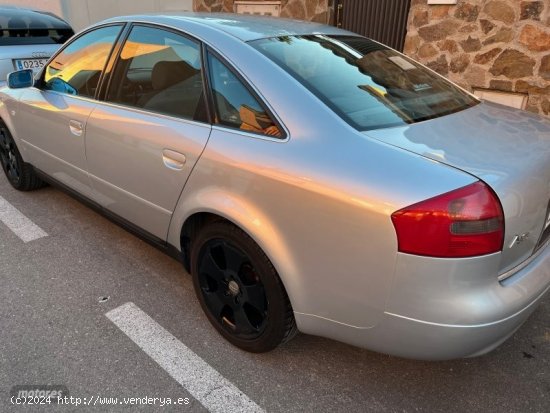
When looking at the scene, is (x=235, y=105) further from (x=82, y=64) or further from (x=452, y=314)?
(x=82, y=64)

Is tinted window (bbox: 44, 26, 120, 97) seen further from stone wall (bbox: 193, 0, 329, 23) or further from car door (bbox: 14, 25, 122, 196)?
stone wall (bbox: 193, 0, 329, 23)

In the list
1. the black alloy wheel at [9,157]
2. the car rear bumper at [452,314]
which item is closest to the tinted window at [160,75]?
the car rear bumper at [452,314]

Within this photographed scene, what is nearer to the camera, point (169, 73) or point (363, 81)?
point (363, 81)

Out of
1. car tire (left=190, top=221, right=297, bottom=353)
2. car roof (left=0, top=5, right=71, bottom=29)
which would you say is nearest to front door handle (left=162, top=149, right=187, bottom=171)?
car tire (left=190, top=221, right=297, bottom=353)

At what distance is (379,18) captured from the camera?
6402 mm

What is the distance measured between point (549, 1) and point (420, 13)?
1.48 m

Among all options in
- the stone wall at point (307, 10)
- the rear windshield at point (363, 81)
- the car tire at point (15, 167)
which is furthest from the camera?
the stone wall at point (307, 10)

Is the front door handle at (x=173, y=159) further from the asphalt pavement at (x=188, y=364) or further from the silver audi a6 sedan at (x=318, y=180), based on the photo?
the asphalt pavement at (x=188, y=364)

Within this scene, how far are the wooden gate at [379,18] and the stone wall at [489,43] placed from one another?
248mm

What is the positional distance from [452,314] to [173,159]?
1488mm

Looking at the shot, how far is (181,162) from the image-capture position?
7.59ft

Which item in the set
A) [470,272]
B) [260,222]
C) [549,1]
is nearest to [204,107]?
[260,222]

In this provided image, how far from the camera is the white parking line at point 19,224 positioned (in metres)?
3.54

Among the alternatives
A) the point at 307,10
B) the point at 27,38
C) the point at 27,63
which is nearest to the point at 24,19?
the point at 27,38
